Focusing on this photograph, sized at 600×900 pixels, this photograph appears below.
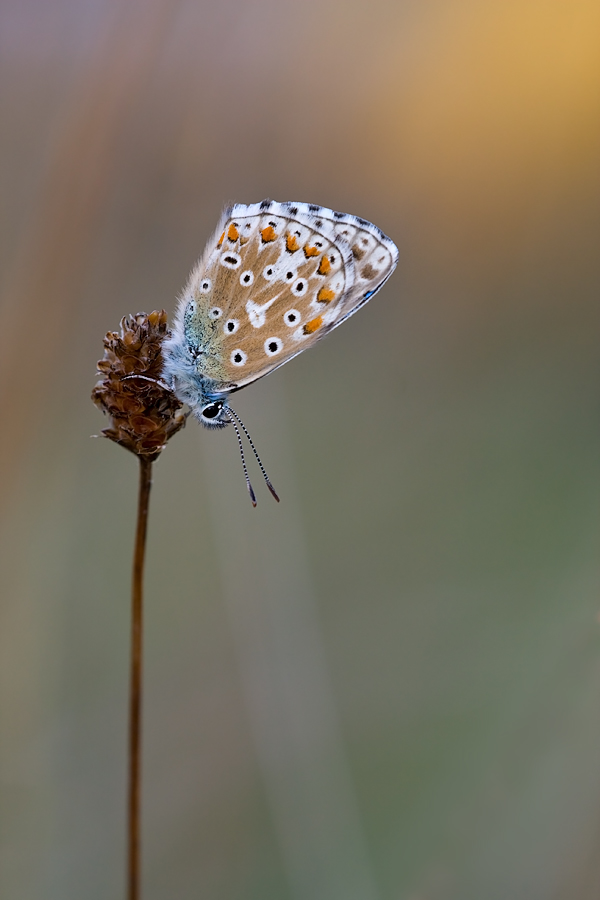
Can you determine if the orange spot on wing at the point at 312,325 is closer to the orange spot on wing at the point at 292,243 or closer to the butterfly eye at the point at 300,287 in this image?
the butterfly eye at the point at 300,287

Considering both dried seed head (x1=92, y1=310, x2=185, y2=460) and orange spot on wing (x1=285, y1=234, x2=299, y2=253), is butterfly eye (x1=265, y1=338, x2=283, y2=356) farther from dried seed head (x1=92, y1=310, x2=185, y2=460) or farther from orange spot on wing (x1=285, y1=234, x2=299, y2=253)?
dried seed head (x1=92, y1=310, x2=185, y2=460)

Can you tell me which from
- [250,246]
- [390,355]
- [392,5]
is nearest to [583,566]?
[390,355]

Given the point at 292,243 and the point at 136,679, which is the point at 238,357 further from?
the point at 136,679

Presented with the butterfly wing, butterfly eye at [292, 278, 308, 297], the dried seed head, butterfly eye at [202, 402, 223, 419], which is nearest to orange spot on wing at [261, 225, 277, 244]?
the butterfly wing

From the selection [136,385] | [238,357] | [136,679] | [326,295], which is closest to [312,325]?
[326,295]

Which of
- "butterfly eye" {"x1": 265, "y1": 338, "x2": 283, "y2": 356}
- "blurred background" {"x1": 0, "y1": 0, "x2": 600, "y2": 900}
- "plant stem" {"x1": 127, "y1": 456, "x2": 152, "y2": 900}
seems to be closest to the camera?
"plant stem" {"x1": 127, "y1": 456, "x2": 152, "y2": 900}

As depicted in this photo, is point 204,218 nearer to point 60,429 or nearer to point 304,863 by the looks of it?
point 60,429

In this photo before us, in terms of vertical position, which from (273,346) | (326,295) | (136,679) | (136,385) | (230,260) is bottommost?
(136,679)
